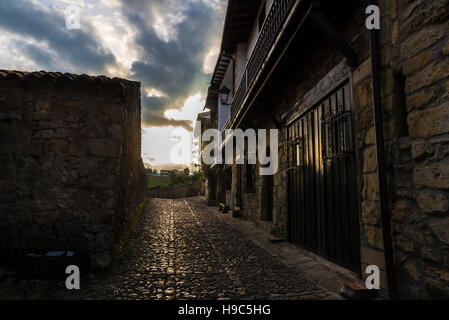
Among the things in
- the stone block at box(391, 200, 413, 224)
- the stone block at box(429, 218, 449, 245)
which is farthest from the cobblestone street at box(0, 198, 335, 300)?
the stone block at box(429, 218, 449, 245)

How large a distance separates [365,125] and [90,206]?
407 centimetres

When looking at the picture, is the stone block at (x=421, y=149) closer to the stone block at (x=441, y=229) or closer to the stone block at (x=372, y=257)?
the stone block at (x=441, y=229)

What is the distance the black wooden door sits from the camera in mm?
3328

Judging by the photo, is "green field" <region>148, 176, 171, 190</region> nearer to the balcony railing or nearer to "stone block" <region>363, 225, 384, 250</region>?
the balcony railing

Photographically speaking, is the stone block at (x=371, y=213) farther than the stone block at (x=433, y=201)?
Yes

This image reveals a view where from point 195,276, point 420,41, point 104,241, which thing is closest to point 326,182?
point 420,41

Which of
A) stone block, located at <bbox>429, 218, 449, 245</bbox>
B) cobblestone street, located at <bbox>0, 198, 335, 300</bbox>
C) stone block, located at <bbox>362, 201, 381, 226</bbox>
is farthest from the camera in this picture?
cobblestone street, located at <bbox>0, 198, 335, 300</bbox>

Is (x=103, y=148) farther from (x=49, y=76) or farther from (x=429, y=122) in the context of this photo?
(x=429, y=122)

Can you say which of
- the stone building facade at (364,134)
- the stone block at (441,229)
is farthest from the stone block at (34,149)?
the stone block at (441,229)

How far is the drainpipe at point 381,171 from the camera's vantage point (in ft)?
7.82

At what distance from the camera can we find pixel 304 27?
3.78m

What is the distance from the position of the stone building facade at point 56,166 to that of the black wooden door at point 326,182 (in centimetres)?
332

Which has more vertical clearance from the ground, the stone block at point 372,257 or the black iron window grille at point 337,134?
the black iron window grille at point 337,134

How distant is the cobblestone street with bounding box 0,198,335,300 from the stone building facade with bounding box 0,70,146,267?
677mm
